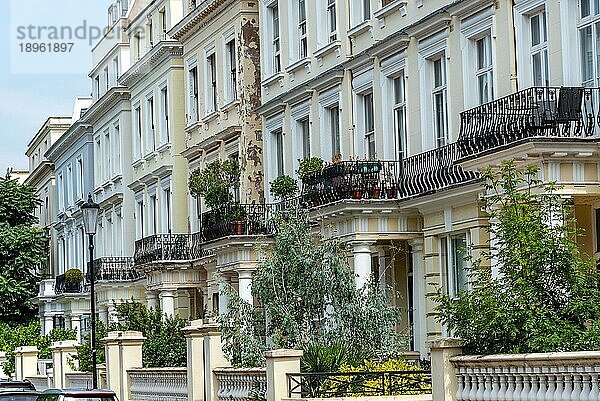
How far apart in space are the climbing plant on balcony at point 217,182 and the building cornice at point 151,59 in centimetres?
758

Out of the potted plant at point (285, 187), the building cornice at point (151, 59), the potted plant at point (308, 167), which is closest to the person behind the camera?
the potted plant at point (308, 167)

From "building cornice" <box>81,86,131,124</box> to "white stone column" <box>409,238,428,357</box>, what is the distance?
956 inches

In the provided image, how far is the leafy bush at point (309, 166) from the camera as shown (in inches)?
1232

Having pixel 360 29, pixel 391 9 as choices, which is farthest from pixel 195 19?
pixel 391 9

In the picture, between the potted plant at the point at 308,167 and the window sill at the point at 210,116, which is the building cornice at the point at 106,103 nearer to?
the window sill at the point at 210,116

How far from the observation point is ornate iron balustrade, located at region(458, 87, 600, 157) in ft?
69.7

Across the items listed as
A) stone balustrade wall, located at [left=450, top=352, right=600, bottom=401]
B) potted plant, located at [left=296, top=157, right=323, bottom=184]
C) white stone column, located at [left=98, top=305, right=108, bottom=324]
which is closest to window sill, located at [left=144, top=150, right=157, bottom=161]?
white stone column, located at [left=98, top=305, right=108, bottom=324]

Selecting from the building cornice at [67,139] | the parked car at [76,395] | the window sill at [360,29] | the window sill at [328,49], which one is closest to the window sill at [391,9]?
the window sill at [360,29]

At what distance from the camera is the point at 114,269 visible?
168 feet

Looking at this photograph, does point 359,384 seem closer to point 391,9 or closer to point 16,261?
point 391,9

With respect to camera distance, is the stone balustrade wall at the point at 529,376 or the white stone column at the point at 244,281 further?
the white stone column at the point at 244,281

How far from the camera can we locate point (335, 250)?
26.3 meters

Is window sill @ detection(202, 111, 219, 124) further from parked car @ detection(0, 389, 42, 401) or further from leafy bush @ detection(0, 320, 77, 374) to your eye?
parked car @ detection(0, 389, 42, 401)

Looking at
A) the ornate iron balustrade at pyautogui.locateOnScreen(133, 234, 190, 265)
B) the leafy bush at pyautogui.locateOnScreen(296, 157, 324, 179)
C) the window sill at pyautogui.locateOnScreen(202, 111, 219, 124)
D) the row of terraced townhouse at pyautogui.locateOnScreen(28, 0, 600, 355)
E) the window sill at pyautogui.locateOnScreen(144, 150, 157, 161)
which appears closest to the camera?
→ the row of terraced townhouse at pyautogui.locateOnScreen(28, 0, 600, 355)
